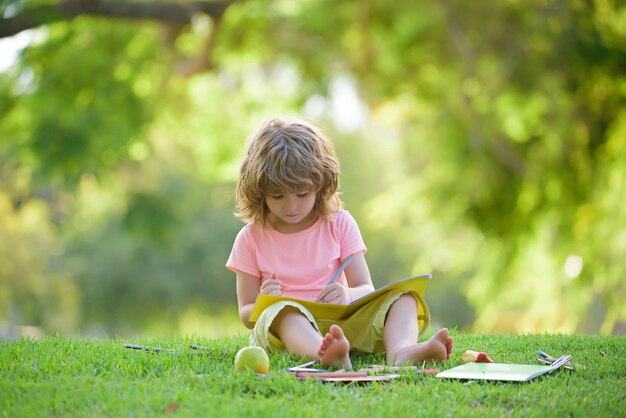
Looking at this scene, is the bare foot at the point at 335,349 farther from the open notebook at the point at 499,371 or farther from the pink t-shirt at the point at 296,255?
the pink t-shirt at the point at 296,255

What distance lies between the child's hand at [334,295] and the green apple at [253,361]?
490 mm

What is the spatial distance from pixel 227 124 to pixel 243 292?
333 inches

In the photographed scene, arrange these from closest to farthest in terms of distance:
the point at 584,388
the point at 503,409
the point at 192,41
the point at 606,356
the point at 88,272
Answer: the point at 503,409, the point at 584,388, the point at 606,356, the point at 192,41, the point at 88,272

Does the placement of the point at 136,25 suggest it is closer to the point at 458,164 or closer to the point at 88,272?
the point at 458,164

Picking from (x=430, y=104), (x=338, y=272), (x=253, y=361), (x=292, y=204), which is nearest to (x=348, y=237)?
(x=338, y=272)

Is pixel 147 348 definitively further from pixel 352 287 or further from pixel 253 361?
pixel 352 287

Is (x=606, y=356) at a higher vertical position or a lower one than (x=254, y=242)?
lower

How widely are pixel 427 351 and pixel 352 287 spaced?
618 millimetres

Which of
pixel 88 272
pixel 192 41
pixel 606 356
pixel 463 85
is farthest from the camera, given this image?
pixel 88 272

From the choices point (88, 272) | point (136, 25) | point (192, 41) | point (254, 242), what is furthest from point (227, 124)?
point (88, 272)

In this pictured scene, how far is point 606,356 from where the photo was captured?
3.27 meters

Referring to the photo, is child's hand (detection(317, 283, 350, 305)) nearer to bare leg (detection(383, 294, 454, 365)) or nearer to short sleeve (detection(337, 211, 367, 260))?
bare leg (detection(383, 294, 454, 365))

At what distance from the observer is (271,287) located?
316cm

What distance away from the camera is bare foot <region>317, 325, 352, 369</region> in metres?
2.77
